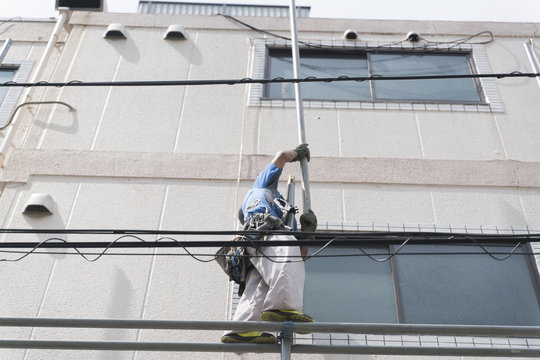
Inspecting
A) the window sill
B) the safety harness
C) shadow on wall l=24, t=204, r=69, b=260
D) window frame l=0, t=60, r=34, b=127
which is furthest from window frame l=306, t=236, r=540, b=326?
window frame l=0, t=60, r=34, b=127

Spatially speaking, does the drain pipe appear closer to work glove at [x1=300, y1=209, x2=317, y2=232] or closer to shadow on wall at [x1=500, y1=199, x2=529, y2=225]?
work glove at [x1=300, y1=209, x2=317, y2=232]

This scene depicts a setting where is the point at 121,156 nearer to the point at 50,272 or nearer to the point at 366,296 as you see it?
the point at 50,272

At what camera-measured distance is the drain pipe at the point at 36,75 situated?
24.0 ft

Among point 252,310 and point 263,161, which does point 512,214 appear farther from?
point 252,310

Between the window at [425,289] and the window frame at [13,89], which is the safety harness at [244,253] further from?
the window frame at [13,89]

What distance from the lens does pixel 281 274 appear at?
4.50 meters

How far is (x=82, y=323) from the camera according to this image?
4191 millimetres

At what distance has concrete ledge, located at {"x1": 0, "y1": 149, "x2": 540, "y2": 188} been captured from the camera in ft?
22.9

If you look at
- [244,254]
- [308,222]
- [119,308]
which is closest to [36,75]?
[119,308]

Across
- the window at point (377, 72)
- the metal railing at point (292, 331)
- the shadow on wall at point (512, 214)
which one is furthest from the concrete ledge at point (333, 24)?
the metal railing at point (292, 331)

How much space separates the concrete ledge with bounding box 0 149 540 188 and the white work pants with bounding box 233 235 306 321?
231 centimetres

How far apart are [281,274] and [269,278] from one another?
0.14m

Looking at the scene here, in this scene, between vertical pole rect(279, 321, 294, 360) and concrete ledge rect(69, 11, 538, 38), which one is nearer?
vertical pole rect(279, 321, 294, 360)

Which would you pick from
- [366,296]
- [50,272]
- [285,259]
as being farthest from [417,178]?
[50,272]
